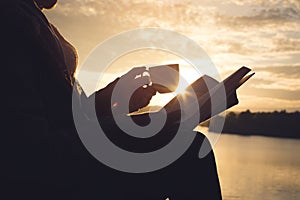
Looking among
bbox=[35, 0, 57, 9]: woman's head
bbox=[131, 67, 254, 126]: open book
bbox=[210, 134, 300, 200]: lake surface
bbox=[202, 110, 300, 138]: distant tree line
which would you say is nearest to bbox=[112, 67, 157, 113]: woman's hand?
bbox=[131, 67, 254, 126]: open book

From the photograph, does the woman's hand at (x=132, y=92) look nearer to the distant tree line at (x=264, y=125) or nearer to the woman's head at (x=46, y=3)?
the woman's head at (x=46, y=3)

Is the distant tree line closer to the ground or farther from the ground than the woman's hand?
closer to the ground

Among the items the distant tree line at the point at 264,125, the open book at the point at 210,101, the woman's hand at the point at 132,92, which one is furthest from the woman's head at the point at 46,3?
the distant tree line at the point at 264,125

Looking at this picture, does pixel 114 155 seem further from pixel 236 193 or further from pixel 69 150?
pixel 236 193

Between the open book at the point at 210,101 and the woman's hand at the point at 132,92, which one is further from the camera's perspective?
the woman's hand at the point at 132,92

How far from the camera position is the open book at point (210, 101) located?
1.50 metres

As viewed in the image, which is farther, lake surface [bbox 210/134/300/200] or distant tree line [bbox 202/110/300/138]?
distant tree line [bbox 202/110/300/138]

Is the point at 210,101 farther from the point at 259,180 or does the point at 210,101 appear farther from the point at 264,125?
the point at 264,125

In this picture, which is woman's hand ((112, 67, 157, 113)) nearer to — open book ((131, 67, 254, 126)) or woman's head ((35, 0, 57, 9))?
open book ((131, 67, 254, 126))

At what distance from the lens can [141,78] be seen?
1907mm

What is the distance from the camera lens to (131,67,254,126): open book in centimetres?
150

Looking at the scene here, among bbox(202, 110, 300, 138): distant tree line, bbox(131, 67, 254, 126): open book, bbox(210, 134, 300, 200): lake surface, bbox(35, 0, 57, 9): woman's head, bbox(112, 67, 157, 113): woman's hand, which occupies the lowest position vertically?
bbox(202, 110, 300, 138): distant tree line

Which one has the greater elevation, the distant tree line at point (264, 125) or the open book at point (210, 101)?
the open book at point (210, 101)

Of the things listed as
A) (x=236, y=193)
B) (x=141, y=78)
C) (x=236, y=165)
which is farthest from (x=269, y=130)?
(x=141, y=78)
